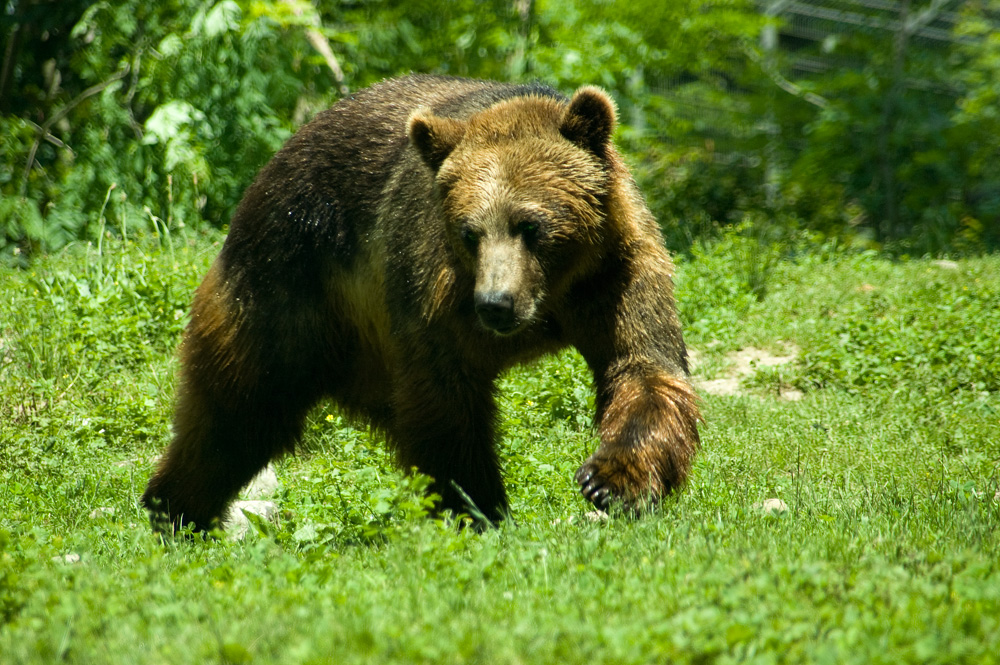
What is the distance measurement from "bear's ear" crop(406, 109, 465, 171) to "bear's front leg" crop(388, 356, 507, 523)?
3.09 feet

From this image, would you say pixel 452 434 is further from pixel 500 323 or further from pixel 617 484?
pixel 617 484

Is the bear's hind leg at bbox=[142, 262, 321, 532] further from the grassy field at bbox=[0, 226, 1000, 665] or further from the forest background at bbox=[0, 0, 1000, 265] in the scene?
the forest background at bbox=[0, 0, 1000, 265]

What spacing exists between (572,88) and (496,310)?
834 centimetres

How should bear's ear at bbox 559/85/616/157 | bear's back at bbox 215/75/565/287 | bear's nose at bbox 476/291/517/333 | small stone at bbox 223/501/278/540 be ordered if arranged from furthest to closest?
1. small stone at bbox 223/501/278/540
2. bear's back at bbox 215/75/565/287
3. bear's ear at bbox 559/85/616/157
4. bear's nose at bbox 476/291/517/333

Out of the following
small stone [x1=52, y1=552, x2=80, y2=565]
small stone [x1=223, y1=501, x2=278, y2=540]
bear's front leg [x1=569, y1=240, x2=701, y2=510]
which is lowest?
small stone [x1=223, y1=501, x2=278, y2=540]

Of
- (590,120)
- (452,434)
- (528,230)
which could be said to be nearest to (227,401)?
(452,434)

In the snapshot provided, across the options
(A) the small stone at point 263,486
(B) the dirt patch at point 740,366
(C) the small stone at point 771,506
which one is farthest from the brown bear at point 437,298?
(B) the dirt patch at point 740,366

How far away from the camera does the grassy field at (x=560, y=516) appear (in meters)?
2.74

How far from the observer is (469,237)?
15.0 feet

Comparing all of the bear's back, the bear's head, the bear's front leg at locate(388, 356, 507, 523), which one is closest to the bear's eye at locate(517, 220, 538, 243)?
the bear's head

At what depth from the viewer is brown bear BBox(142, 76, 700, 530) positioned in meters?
4.51

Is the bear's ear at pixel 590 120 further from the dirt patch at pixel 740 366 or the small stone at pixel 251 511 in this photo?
the dirt patch at pixel 740 366

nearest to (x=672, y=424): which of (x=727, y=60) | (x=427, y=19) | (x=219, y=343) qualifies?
(x=219, y=343)

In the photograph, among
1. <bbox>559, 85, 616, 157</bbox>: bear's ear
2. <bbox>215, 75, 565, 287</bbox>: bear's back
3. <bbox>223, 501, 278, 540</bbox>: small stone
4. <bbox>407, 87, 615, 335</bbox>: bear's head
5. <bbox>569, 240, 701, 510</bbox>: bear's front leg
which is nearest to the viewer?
<bbox>569, 240, 701, 510</bbox>: bear's front leg
